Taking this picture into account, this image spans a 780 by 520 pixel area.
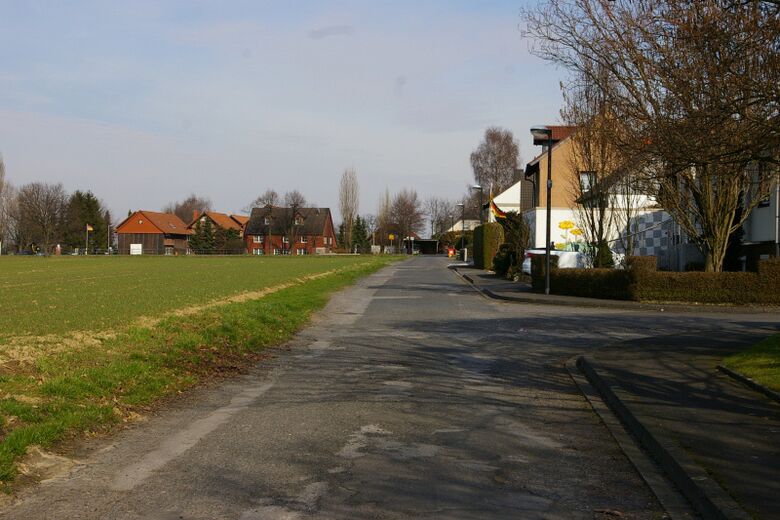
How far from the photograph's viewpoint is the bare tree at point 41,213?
117 m

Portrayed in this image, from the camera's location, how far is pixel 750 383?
8602mm

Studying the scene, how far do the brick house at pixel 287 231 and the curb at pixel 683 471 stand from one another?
4871 inches

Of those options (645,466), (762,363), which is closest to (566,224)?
(762,363)

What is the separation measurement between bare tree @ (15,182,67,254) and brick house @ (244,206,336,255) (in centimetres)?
3181

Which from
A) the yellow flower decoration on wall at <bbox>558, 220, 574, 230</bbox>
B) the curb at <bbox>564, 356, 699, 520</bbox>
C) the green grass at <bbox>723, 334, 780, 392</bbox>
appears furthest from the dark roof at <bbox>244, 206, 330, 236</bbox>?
the curb at <bbox>564, 356, 699, 520</bbox>

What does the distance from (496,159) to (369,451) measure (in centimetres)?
8788

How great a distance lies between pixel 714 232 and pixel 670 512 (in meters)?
20.7

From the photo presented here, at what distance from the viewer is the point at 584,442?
6.85 meters

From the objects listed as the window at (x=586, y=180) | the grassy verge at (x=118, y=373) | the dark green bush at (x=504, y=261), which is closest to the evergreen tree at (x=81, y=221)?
the dark green bush at (x=504, y=261)

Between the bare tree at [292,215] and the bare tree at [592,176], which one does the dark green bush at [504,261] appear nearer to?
the bare tree at [592,176]

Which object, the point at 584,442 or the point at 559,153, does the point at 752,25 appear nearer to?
the point at 584,442

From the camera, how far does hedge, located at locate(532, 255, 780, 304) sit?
21.2 m

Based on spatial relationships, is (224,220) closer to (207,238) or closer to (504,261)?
(207,238)

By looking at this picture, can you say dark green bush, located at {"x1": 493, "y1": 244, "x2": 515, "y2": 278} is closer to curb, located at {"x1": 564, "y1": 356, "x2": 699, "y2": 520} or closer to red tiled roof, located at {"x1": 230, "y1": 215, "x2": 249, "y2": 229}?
curb, located at {"x1": 564, "y1": 356, "x2": 699, "y2": 520}
